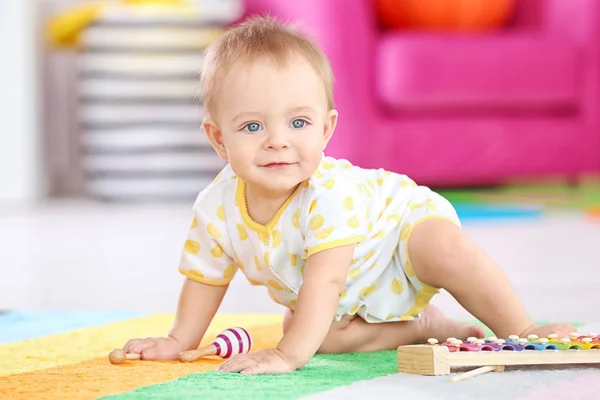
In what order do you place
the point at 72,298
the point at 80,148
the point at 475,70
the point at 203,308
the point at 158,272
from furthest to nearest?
the point at 80,148 < the point at 475,70 < the point at 158,272 < the point at 72,298 < the point at 203,308

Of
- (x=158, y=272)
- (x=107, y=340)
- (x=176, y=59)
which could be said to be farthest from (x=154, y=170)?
(x=107, y=340)

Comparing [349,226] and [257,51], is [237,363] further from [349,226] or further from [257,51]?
[257,51]

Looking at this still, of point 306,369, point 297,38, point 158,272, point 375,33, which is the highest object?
point 375,33

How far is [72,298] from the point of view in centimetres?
158

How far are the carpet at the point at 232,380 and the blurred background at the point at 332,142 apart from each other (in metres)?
0.38

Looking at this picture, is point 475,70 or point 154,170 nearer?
Result: point 475,70

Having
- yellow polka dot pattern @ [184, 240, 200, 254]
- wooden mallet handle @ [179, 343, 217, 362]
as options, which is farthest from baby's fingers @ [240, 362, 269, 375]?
yellow polka dot pattern @ [184, 240, 200, 254]

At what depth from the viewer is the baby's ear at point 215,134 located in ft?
3.40

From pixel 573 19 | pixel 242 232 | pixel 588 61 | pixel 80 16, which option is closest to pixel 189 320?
pixel 242 232

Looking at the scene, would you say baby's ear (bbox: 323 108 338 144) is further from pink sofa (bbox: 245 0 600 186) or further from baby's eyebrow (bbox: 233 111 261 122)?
pink sofa (bbox: 245 0 600 186)

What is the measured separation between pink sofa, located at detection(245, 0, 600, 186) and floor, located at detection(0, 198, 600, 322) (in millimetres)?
323

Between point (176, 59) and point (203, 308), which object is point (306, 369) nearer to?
point (203, 308)

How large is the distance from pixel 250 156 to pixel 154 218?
78.3 inches

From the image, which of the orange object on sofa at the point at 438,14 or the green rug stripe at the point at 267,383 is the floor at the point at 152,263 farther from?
the orange object on sofa at the point at 438,14
